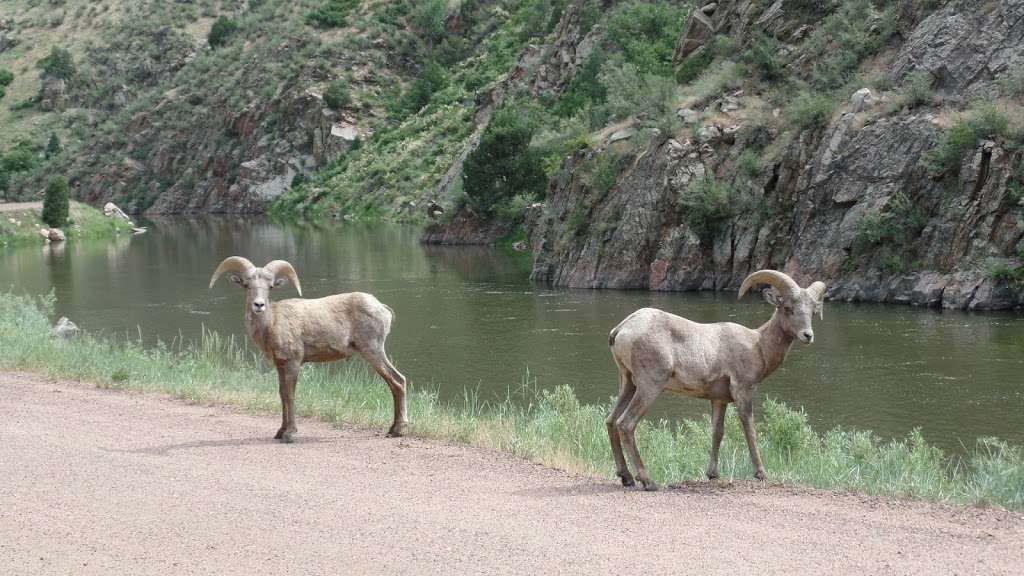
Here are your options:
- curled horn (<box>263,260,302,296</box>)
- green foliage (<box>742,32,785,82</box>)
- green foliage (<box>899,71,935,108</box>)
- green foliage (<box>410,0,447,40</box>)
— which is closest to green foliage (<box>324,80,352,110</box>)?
green foliage (<box>410,0,447,40</box>)

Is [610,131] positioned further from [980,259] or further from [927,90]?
[980,259]

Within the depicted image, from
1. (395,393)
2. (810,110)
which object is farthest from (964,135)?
(395,393)

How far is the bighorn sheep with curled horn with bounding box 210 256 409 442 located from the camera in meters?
11.6

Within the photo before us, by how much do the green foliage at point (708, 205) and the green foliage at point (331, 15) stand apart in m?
83.6

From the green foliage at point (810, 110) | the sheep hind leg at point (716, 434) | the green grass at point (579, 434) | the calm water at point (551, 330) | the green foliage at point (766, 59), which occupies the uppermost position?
the green foliage at point (766, 59)

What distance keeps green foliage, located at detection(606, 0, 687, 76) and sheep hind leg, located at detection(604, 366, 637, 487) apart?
1798 inches

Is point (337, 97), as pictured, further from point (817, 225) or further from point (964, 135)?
point (964, 135)

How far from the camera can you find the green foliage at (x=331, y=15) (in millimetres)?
111438

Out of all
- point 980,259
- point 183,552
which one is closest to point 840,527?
point 183,552

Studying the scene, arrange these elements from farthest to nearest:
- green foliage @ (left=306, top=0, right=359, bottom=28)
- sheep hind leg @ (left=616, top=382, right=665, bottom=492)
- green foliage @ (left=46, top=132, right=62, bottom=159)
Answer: green foliage @ (left=46, top=132, right=62, bottom=159), green foliage @ (left=306, top=0, right=359, bottom=28), sheep hind leg @ (left=616, top=382, right=665, bottom=492)

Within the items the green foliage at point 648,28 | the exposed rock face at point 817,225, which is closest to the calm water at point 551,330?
the exposed rock face at point 817,225

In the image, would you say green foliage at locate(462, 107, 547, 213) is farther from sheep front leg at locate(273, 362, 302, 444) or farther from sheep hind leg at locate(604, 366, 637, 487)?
sheep hind leg at locate(604, 366, 637, 487)

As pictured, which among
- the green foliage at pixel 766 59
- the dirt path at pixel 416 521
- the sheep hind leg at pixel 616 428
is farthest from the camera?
the green foliage at pixel 766 59

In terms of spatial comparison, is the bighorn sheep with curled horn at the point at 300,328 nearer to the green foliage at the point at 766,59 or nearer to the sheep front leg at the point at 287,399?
the sheep front leg at the point at 287,399
